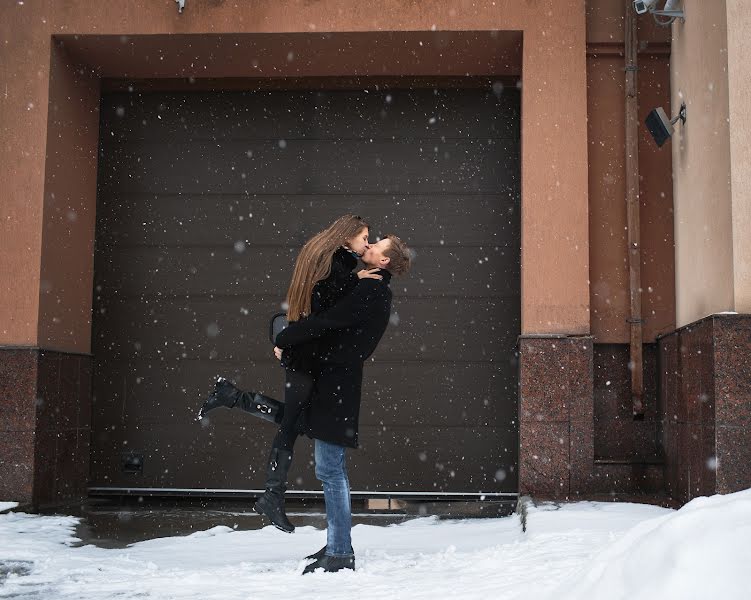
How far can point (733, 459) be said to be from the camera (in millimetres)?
4922

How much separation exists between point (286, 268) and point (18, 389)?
6.90ft

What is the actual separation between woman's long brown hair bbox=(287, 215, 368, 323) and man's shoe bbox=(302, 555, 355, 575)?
1.11 m

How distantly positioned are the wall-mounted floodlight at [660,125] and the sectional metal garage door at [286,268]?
1.20 meters

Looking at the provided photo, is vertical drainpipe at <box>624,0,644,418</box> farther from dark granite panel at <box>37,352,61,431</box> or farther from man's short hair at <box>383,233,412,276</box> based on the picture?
dark granite panel at <box>37,352,61,431</box>

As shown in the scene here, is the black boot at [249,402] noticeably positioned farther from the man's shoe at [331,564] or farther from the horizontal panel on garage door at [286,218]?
the horizontal panel on garage door at [286,218]

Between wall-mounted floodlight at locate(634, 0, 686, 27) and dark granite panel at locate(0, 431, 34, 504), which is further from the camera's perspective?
dark granite panel at locate(0, 431, 34, 504)

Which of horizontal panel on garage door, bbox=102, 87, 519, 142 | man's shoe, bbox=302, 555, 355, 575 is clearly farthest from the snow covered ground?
horizontal panel on garage door, bbox=102, 87, 519, 142

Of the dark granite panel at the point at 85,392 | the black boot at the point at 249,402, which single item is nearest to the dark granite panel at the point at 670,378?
the black boot at the point at 249,402

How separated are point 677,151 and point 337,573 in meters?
3.87

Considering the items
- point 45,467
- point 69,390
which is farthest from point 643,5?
point 45,467

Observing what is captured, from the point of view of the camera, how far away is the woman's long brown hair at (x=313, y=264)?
4.41m

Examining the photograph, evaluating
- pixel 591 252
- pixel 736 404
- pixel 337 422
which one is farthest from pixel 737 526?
pixel 591 252

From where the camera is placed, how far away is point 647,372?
6.71m

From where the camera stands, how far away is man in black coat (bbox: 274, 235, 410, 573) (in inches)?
170
